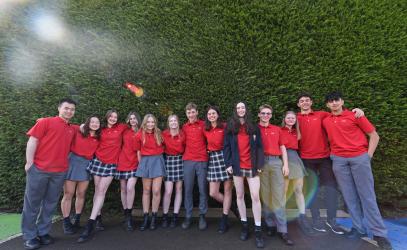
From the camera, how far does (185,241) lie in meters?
3.80

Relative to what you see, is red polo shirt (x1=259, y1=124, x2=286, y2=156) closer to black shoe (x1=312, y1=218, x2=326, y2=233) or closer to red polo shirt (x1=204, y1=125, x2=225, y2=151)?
red polo shirt (x1=204, y1=125, x2=225, y2=151)

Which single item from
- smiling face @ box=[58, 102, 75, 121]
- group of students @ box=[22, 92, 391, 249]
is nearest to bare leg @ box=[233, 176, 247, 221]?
group of students @ box=[22, 92, 391, 249]

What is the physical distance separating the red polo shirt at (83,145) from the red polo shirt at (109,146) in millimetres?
114

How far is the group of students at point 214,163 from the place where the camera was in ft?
12.2

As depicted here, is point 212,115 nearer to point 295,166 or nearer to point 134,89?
point 295,166

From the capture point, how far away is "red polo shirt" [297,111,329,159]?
4.11 m

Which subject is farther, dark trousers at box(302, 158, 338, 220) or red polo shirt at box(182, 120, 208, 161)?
red polo shirt at box(182, 120, 208, 161)

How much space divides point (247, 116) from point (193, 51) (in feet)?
5.78

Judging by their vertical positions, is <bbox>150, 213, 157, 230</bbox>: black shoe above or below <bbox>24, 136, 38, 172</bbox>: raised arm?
below

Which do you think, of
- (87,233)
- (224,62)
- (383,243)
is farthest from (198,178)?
(383,243)

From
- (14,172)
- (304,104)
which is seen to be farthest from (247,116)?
(14,172)

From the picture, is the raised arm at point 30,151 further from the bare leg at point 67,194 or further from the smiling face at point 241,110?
the smiling face at point 241,110

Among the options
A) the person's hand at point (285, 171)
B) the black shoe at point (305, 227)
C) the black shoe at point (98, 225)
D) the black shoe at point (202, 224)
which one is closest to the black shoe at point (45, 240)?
the black shoe at point (98, 225)

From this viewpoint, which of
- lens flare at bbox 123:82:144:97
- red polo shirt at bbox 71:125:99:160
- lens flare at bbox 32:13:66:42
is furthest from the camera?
lens flare at bbox 32:13:66:42
